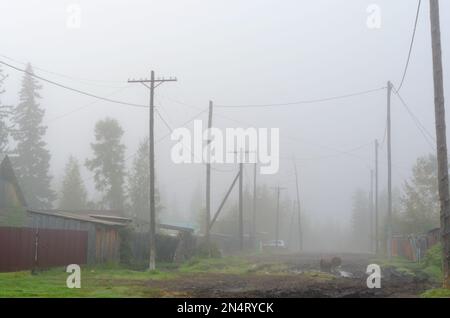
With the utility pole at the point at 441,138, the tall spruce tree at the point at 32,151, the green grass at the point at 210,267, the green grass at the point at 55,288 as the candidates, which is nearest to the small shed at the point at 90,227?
the green grass at the point at 210,267

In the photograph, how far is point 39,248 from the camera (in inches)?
1034

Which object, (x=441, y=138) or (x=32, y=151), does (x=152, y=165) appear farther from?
(x=32, y=151)

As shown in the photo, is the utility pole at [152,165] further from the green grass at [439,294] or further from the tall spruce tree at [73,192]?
the tall spruce tree at [73,192]

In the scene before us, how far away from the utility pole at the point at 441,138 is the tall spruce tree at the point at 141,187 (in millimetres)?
58983

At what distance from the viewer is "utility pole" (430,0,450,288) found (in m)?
19.1

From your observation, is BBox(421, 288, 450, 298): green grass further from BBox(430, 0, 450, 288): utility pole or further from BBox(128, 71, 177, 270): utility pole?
BBox(128, 71, 177, 270): utility pole

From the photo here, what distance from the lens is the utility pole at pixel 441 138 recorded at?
19.1 meters

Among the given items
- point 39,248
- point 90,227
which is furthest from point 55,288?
point 90,227

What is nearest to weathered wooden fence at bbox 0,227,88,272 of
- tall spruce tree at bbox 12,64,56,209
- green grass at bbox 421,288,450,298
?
green grass at bbox 421,288,450,298

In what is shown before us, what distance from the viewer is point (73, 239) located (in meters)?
30.0

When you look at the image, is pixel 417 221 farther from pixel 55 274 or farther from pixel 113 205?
pixel 55 274

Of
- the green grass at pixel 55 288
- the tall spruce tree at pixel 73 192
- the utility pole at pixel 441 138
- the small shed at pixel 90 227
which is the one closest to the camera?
the green grass at pixel 55 288

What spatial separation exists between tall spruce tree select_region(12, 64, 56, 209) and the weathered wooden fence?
36.8 m

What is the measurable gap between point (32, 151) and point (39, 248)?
139 ft
